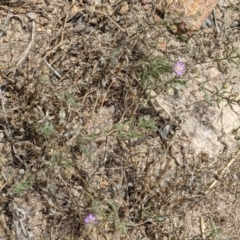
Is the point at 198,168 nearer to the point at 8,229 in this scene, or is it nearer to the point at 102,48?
the point at 102,48

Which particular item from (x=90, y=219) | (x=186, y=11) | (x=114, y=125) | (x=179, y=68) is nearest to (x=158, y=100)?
(x=179, y=68)

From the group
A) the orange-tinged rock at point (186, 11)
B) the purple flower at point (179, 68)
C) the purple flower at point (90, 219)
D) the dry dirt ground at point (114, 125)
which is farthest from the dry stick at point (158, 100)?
the purple flower at point (90, 219)

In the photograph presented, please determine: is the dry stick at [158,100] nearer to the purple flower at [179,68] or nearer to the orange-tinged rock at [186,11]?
the purple flower at [179,68]

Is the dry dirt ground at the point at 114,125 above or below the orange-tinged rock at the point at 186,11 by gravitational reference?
below

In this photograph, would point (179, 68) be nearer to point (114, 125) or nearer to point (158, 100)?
point (158, 100)

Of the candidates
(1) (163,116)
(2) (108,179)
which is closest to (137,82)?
(1) (163,116)

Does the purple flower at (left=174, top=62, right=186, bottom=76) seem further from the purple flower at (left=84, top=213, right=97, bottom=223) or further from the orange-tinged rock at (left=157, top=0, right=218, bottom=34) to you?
the purple flower at (left=84, top=213, right=97, bottom=223)

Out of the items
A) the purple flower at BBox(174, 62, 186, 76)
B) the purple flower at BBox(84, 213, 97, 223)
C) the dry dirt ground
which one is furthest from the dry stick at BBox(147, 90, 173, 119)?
the purple flower at BBox(84, 213, 97, 223)
